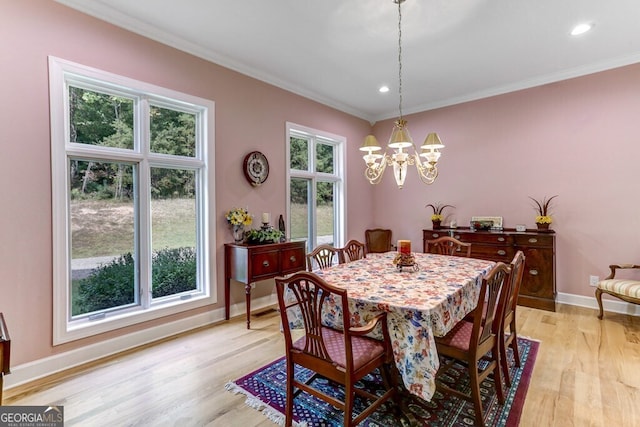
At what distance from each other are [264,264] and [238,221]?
578mm

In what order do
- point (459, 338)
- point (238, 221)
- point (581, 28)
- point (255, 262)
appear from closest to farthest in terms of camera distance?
1. point (459, 338)
2. point (581, 28)
3. point (255, 262)
4. point (238, 221)

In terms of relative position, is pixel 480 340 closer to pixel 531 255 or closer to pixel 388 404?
pixel 388 404

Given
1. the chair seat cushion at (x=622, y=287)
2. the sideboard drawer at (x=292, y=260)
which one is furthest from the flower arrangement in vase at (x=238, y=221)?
the chair seat cushion at (x=622, y=287)

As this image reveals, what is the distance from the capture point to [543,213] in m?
4.14

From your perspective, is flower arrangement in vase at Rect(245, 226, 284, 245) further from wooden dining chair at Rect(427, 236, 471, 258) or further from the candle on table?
wooden dining chair at Rect(427, 236, 471, 258)

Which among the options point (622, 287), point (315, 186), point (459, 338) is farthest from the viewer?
point (315, 186)

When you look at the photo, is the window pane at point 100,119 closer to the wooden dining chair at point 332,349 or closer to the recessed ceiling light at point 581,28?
the wooden dining chair at point 332,349

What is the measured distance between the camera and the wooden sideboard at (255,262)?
133 inches

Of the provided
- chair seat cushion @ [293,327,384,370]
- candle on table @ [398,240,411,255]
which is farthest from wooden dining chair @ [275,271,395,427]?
candle on table @ [398,240,411,255]

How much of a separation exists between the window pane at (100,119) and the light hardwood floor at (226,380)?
193cm

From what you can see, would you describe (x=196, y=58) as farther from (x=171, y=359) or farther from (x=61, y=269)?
(x=171, y=359)

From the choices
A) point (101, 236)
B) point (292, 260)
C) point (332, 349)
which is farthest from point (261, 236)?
point (332, 349)

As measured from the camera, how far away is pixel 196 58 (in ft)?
11.0

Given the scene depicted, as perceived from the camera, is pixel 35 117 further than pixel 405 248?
No
